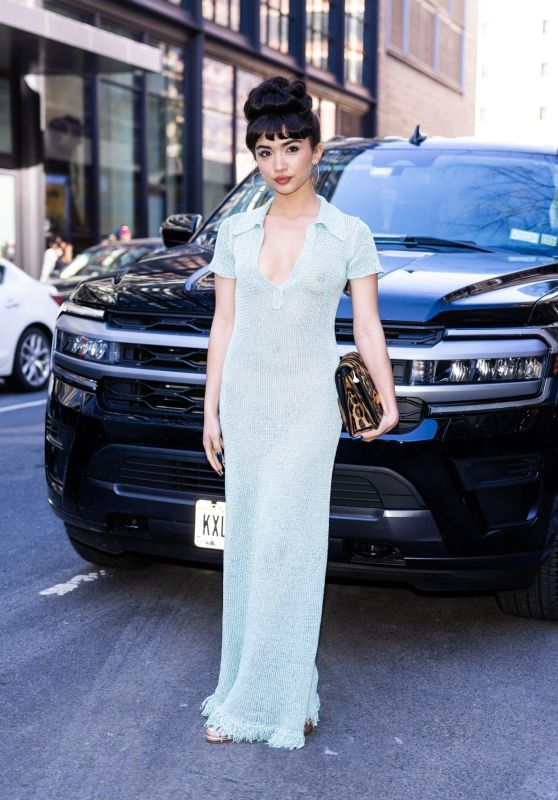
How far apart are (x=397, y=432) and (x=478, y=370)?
344mm

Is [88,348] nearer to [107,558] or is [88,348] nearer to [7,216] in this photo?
[107,558]

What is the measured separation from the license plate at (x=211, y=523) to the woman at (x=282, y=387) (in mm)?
Answer: 573

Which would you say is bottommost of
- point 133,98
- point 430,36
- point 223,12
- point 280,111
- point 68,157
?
point 280,111

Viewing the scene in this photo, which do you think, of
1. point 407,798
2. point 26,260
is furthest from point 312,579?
point 26,260

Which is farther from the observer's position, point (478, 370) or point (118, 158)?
point (118, 158)

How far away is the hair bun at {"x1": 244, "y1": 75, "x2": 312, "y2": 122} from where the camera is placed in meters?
3.19

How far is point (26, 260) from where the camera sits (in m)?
21.9

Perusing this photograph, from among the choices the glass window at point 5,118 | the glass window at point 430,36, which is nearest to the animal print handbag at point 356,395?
the glass window at point 5,118

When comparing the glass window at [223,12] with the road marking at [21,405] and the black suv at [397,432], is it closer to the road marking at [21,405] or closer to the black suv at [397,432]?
the road marking at [21,405]

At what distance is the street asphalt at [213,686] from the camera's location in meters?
3.19

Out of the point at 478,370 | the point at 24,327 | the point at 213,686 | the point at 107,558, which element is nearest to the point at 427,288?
the point at 478,370

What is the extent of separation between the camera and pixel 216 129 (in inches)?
1105

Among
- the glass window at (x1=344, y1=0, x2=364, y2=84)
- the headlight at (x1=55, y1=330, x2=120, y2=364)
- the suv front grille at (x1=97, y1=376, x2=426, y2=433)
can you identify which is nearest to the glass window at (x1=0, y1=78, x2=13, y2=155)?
the glass window at (x1=344, y1=0, x2=364, y2=84)

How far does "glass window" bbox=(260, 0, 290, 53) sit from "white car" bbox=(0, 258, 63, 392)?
19393 mm
